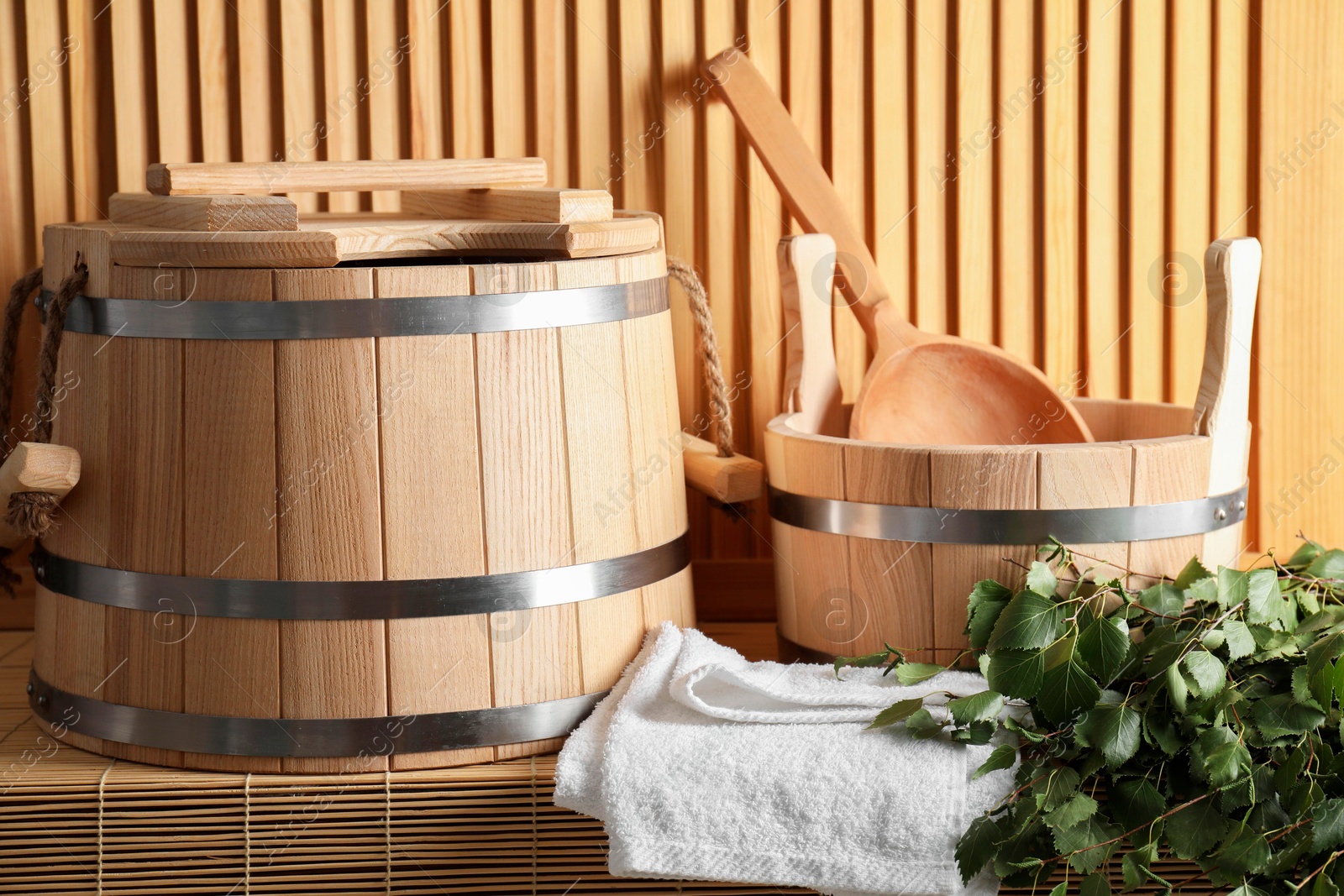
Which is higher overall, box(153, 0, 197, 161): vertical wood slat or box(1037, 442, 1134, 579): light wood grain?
box(153, 0, 197, 161): vertical wood slat

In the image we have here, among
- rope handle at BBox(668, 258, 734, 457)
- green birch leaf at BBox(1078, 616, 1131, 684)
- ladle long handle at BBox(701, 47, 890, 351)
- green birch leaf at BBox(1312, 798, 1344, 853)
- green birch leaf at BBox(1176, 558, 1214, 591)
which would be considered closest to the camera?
green birch leaf at BBox(1312, 798, 1344, 853)

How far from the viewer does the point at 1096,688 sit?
96 centimetres

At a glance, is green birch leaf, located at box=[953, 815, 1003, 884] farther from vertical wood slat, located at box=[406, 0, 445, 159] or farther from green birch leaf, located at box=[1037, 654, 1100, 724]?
vertical wood slat, located at box=[406, 0, 445, 159]

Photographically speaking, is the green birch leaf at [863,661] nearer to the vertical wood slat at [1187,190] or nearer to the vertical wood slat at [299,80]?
the vertical wood slat at [1187,190]

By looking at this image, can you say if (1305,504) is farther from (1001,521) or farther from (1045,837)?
(1045,837)

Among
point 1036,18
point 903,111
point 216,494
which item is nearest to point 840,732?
point 216,494

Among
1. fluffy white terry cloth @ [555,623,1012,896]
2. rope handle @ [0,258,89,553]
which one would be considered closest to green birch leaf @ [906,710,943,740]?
fluffy white terry cloth @ [555,623,1012,896]

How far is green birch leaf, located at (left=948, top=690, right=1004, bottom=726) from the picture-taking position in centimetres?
97

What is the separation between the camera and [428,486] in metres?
1.06

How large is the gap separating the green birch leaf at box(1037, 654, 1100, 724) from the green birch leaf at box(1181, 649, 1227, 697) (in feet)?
0.25

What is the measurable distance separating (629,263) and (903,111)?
22.5 inches

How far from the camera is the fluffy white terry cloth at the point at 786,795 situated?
94cm

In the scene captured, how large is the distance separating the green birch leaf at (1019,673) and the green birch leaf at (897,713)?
2.6 inches

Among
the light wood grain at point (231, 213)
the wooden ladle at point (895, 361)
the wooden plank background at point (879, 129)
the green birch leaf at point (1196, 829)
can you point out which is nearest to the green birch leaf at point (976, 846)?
the green birch leaf at point (1196, 829)
